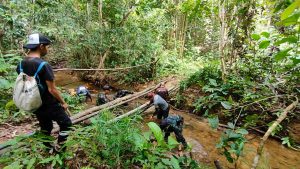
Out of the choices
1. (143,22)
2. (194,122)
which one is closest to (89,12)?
(143,22)

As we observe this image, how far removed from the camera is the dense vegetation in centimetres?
376

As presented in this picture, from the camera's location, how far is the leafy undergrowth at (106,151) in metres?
3.33

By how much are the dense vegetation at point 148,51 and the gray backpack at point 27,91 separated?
0.69 metres

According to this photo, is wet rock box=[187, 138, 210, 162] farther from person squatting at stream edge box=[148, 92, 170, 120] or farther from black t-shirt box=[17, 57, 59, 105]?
black t-shirt box=[17, 57, 59, 105]

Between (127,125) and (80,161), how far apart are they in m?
0.82

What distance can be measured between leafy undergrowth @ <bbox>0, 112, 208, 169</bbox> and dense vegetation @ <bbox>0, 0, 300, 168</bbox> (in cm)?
2

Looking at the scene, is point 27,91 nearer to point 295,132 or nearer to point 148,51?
point 295,132

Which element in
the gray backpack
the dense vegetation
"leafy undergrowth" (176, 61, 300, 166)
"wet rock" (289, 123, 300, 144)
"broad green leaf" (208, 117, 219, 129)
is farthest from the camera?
"wet rock" (289, 123, 300, 144)

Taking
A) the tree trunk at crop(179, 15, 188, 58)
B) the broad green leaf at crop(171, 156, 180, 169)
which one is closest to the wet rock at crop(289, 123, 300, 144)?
the broad green leaf at crop(171, 156, 180, 169)

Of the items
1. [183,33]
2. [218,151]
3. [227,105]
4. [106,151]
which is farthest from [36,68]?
[183,33]

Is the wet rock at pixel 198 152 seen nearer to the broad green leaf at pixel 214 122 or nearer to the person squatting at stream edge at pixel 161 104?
the person squatting at stream edge at pixel 161 104

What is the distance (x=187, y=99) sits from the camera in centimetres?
894

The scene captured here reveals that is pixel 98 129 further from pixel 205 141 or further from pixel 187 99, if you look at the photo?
pixel 187 99

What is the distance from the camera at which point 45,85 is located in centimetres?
332
